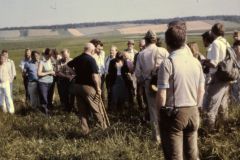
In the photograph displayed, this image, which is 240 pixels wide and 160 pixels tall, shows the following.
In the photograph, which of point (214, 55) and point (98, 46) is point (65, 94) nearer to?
point (98, 46)

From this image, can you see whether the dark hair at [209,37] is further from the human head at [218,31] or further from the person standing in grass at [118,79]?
the person standing in grass at [118,79]

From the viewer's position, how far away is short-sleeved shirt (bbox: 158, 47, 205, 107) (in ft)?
16.9

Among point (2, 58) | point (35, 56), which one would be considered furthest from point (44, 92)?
point (2, 58)

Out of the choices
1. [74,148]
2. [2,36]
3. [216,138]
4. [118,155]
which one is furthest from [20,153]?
[2,36]

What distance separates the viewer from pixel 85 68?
9508mm

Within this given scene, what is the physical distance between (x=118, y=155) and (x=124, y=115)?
4.03 meters

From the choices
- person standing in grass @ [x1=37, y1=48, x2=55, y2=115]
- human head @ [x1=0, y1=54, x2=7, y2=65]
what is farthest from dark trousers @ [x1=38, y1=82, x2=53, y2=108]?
human head @ [x1=0, y1=54, x2=7, y2=65]

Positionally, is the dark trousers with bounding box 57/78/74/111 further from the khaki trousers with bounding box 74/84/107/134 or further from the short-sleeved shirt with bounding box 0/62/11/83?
the khaki trousers with bounding box 74/84/107/134

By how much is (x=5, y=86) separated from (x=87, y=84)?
5757 millimetres

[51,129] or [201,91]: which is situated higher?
[201,91]

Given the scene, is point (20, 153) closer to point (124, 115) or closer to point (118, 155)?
point (118, 155)

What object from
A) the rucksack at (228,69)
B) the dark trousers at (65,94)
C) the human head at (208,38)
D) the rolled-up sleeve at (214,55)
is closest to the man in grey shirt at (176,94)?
the rolled-up sleeve at (214,55)

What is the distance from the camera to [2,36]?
17912 centimetres

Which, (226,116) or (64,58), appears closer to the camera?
(226,116)
